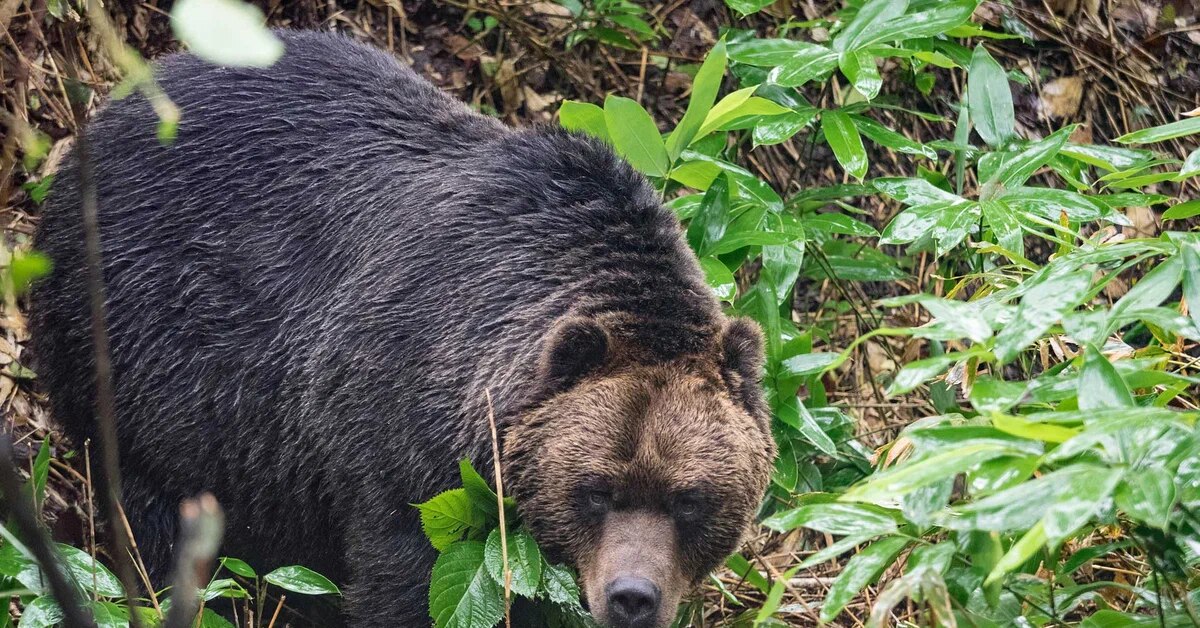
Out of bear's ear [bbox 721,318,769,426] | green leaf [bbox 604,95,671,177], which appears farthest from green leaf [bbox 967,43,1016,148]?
bear's ear [bbox 721,318,769,426]

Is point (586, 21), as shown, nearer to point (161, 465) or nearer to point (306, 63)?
point (306, 63)

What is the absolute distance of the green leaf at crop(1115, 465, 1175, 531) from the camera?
2691 mm

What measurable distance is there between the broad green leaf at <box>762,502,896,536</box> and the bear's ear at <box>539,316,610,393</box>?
4.18ft

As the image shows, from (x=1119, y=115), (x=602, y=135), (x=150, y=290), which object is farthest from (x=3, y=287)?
(x=1119, y=115)

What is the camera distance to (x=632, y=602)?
4227 mm

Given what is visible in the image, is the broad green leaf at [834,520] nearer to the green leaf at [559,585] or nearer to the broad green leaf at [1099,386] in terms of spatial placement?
the broad green leaf at [1099,386]

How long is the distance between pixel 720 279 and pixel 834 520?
213 centimetres

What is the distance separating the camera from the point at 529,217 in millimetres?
4941

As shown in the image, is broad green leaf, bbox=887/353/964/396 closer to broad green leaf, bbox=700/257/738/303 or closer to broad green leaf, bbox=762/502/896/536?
broad green leaf, bbox=762/502/896/536

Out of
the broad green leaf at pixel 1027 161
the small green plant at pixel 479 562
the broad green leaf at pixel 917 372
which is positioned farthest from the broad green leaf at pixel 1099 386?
the broad green leaf at pixel 1027 161

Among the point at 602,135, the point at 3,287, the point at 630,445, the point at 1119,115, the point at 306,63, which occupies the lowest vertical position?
the point at 1119,115

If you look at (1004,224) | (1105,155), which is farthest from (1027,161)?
(1004,224)

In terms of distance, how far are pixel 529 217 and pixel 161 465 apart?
2.16 meters

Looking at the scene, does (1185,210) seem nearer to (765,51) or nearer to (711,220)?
(711,220)
